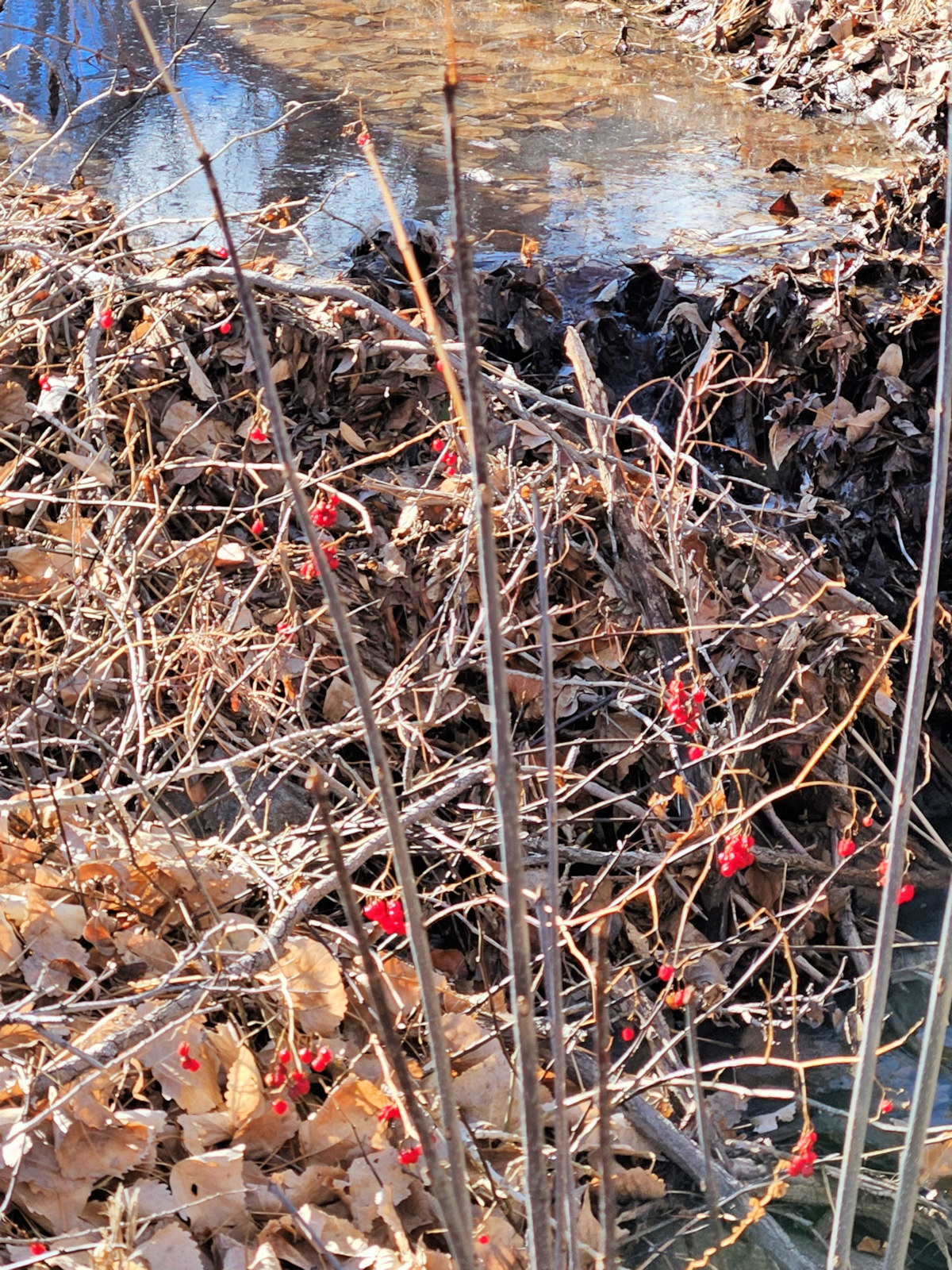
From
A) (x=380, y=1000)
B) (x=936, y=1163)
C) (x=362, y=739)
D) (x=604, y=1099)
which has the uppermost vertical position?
(x=380, y=1000)

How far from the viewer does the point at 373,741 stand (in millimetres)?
817

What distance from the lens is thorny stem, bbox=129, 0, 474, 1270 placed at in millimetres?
767

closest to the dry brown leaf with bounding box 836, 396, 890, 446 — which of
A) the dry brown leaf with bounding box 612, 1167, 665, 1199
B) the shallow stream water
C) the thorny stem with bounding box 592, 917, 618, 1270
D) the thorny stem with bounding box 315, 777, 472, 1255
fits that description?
the shallow stream water

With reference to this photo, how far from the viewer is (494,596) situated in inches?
30.5

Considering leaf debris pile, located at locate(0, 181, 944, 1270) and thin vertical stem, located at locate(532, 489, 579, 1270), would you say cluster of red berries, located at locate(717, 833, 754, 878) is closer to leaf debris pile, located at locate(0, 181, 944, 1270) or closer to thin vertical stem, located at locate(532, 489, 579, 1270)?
leaf debris pile, located at locate(0, 181, 944, 1270)

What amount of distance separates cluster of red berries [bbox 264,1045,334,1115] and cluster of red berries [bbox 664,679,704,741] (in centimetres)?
96

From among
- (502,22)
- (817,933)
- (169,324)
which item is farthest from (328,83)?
(817,933)

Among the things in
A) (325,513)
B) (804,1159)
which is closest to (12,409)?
(325,513)

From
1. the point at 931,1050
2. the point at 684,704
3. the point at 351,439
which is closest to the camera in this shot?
the point at 931,1050

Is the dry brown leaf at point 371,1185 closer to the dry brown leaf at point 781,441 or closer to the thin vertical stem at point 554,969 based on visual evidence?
the thin vertical stem at point 554,969

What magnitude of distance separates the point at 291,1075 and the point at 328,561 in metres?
1.17

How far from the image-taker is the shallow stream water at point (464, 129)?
5.05 m

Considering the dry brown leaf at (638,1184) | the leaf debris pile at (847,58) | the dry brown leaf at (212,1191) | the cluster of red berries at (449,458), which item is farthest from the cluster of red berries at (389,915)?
the leaf debris pile at (847,58)

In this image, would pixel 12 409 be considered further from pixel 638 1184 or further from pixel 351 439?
pixel 638 1184
